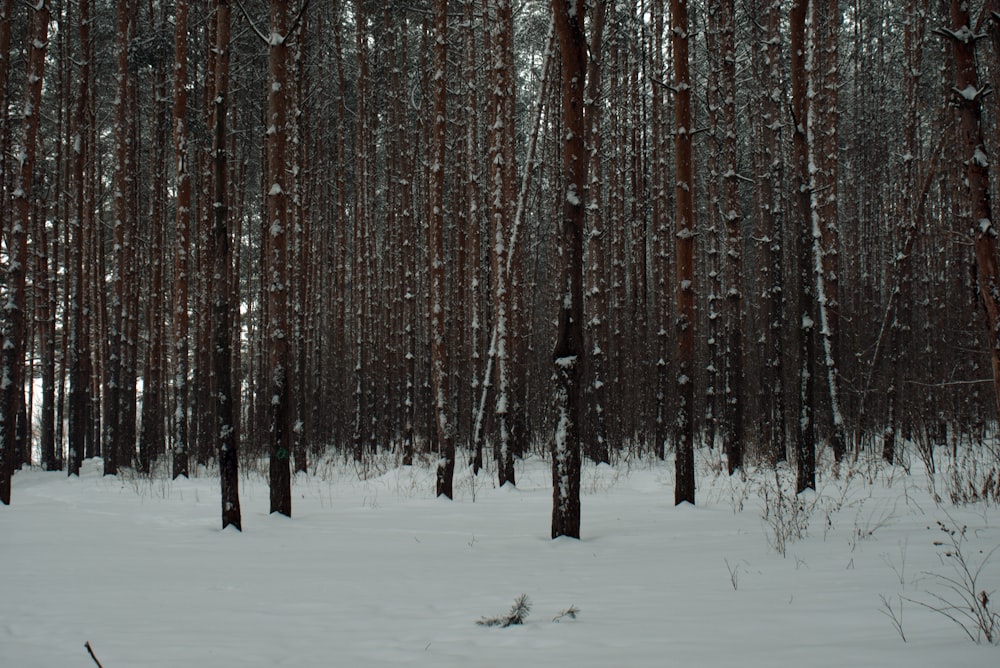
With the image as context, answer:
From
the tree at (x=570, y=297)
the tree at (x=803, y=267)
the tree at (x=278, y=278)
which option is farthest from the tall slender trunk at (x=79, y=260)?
the tree at (x=803, y=267)

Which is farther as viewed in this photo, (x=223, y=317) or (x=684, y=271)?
(x=684, y=271)

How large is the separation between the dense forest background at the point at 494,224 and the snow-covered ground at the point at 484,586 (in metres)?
1.37

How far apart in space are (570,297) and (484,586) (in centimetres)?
265

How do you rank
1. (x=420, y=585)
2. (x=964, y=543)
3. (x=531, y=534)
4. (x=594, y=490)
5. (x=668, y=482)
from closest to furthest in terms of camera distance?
(x=420, y=585) → (x=964, y=543) → (x=531, y=534) → (x=594, y=490) → (x=668, y=482)

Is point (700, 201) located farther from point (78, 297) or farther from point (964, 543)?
point (964, 543)

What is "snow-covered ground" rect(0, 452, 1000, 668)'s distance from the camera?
9.73 ft

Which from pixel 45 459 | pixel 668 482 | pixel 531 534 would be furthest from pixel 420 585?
pixel 45 459

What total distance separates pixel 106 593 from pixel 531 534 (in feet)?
11.8

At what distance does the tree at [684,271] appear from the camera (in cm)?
816

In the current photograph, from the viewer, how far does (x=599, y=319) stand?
13891mm

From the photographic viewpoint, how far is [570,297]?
6.16 meters

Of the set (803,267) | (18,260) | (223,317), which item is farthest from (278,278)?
(803,267)

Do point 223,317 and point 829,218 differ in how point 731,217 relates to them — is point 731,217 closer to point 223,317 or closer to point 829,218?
point 829,218

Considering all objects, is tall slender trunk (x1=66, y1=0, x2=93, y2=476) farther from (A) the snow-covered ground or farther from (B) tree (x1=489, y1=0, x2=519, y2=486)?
(B) tree (x1=489, y1=0, x2=519, y2=486)
